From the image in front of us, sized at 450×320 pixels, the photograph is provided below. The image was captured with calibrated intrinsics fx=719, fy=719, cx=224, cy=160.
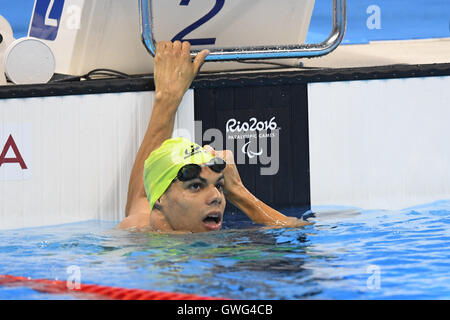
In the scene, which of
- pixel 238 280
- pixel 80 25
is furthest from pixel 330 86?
pixel 238 280

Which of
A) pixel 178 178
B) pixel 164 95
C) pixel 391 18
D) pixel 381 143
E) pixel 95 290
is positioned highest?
pixel 391 18

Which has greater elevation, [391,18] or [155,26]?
[391,18]

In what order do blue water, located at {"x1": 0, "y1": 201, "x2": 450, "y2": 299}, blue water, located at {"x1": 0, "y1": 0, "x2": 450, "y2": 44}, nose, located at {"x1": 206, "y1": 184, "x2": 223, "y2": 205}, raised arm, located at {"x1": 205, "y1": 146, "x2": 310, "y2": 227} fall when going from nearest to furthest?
blue water, located at {"x1": 0, "y1": 201, "x2": 450, "y2": 299} < nose, located at {"x1": 206, "y1": 184, "x2": 223, "y2": 205} < raised arm, located at {"x1": 205, "y1": 146, "x2": 310, "y2": 227} < blue water, located at {"x1": 0, "y1": 0, "x2": 450, "y2": 44}

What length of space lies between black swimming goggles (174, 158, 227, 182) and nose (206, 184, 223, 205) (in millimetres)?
100

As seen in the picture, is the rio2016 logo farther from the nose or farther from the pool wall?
the nose

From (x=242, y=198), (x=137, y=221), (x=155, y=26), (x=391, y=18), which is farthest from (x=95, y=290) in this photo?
(x=391, y=18)

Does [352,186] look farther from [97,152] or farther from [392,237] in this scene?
[97,152]

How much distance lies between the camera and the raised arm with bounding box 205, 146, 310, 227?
390 centimetres

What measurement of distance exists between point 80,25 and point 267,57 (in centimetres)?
127

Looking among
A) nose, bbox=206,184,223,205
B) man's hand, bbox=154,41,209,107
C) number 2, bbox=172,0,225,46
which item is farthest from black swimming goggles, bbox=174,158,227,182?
number 2, bbox=172,0,225,46

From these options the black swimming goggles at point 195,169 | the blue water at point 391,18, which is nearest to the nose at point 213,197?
the black swimming goggles at point 195,169

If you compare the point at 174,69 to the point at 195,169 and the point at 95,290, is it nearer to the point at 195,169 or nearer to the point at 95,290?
the point at 195,169

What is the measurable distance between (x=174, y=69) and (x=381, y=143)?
4.26 feet

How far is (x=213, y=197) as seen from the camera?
3414mm
